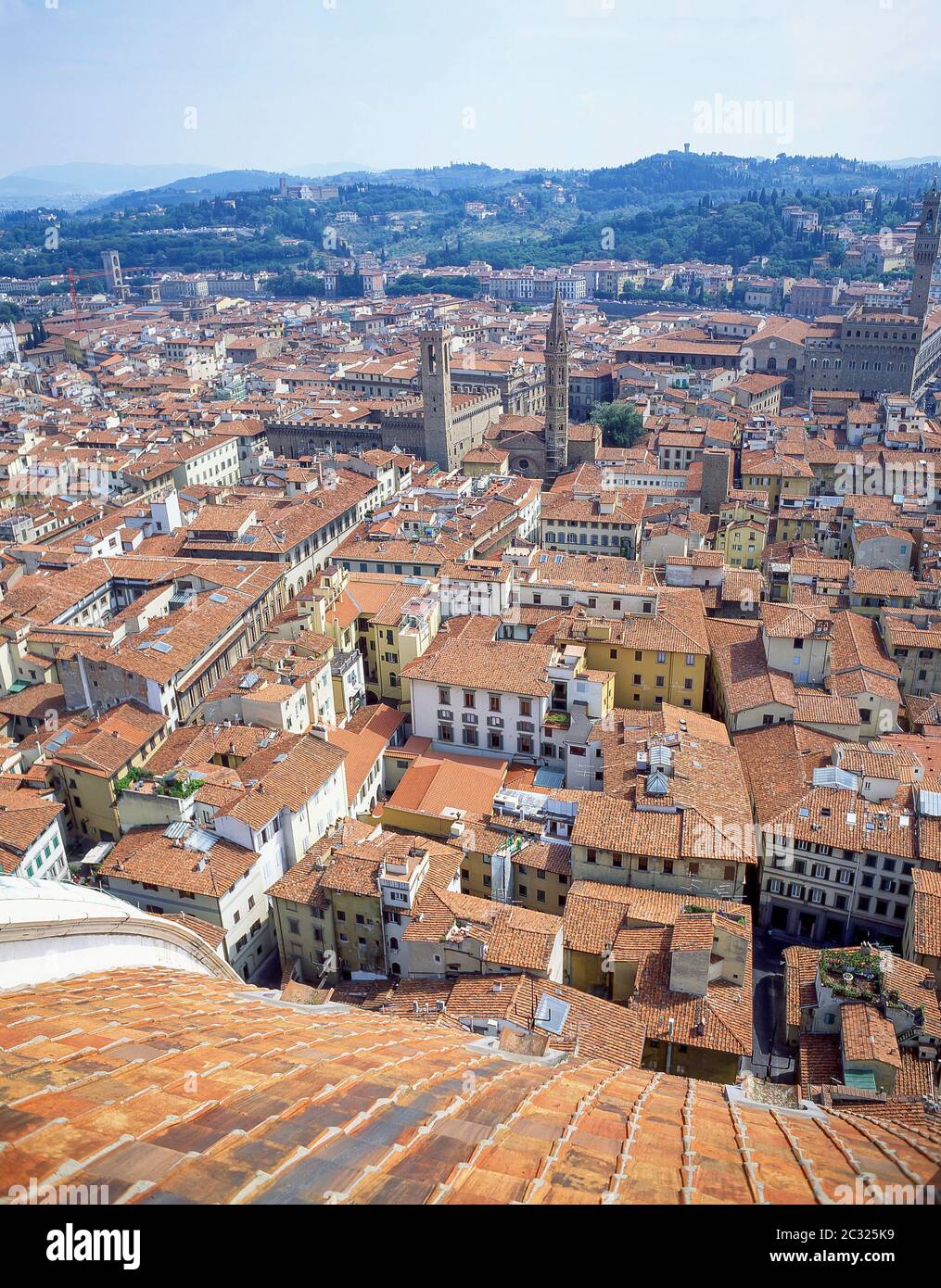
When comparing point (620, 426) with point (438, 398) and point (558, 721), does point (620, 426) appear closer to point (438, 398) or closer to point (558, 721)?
point (438, 398)

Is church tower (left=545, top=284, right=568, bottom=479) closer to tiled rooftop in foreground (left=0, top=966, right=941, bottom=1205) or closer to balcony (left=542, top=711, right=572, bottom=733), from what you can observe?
balcony (left=542, top=711, right=572, bottom=733)

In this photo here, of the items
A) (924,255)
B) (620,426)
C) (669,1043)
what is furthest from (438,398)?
(669,1043)

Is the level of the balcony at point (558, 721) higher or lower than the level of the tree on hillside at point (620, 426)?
lower

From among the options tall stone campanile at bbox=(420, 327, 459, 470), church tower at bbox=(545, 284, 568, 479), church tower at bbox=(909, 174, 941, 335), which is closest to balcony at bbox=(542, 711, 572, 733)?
church tower at bbox=(545, 284, 568, 479)

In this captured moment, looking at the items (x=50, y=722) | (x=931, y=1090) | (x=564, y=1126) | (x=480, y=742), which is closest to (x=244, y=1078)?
(x=564, y=1126)

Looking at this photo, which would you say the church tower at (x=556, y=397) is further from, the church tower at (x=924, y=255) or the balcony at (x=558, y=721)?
the church tower at (x=924, y=255)

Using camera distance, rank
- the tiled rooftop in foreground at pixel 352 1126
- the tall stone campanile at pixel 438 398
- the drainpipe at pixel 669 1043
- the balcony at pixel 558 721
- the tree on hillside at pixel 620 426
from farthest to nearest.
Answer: the tree on hillside at pixel 620 426
the tall stone campanile at pixel 438 398
the balcony at pixel 558 721
the drainpipe at pixel 669 1043
the tiled rooftop in foreground at pixel 352 1126

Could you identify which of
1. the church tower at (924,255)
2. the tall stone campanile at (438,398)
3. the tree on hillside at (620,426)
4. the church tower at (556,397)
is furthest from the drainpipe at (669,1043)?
the church tower at (924,255)
